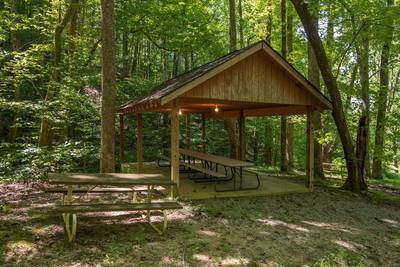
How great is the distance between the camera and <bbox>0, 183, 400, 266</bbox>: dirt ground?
3928 millimetres

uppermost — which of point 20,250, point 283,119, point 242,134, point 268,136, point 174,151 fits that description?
point 283,119

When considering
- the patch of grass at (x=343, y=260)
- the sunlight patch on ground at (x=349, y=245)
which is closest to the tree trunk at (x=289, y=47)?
the sunlight patch on ground at (x=349, y=245)

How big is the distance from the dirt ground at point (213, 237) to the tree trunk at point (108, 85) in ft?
5.72

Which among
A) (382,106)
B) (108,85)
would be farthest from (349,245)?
(382,106)

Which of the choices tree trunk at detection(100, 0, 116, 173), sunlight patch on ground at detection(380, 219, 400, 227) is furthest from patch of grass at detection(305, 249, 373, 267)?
tree trunk at detection(100, 0, 116, 173)

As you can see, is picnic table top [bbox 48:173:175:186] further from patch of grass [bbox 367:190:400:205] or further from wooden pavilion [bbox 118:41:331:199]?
patch of grass [bbox 367:190:400:205]

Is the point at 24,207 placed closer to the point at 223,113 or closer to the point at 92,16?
the point at 223,113

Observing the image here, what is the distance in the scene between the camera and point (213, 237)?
4.81 meters

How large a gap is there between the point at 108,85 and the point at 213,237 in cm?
509

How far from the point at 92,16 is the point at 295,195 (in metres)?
16.1

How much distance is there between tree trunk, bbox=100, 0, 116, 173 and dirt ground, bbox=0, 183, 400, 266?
174cm

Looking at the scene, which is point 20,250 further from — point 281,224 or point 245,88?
point 245,88

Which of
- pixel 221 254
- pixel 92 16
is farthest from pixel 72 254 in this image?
pixel 92 16

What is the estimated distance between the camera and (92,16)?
17.9m
